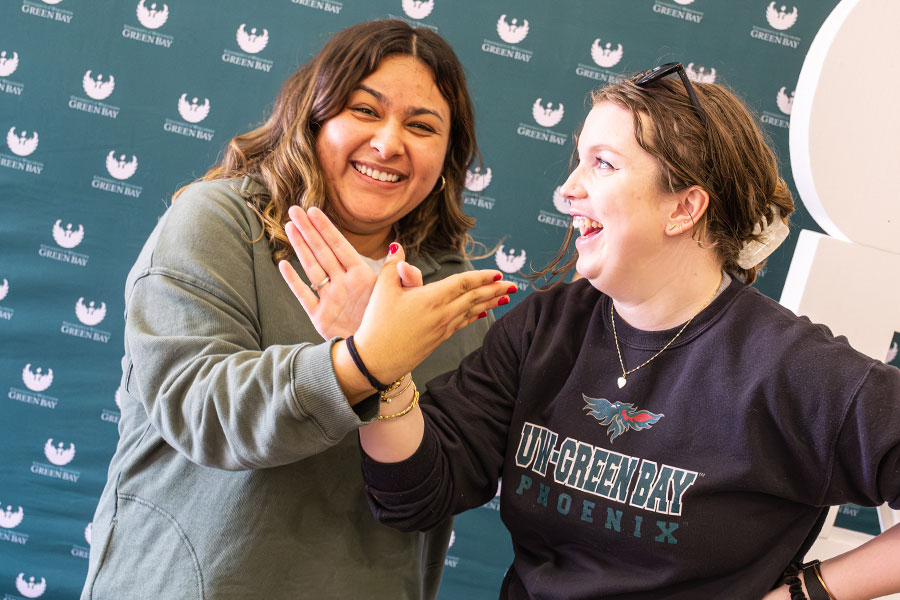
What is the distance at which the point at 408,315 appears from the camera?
946 millimetres

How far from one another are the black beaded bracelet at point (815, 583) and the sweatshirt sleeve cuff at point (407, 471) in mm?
563

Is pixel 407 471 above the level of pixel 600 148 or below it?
below

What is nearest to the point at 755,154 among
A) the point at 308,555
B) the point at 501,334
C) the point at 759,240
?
the point at 759,240

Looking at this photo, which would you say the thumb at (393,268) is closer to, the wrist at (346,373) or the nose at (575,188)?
the wrist at (346,373)

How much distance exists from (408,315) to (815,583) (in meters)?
0.72

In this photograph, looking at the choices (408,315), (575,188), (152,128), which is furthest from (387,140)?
(152,128)

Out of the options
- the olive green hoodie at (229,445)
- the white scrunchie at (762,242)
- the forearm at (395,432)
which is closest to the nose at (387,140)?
the olive green hoodie at (229,445)

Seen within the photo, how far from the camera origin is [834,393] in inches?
40.7

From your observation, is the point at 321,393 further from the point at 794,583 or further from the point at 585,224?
the point at 794,583

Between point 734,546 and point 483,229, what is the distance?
143cm

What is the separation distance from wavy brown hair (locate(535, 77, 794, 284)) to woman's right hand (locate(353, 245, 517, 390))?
0.35m

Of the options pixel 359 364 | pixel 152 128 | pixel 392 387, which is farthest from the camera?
pixel 152 128

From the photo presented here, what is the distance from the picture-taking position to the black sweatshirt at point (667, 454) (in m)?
1.05

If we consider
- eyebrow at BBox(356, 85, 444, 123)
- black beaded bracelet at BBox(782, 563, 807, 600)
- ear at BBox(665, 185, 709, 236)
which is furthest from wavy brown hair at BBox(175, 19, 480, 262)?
black beaded bracelet at BBox(782, 563, 807, 600)
